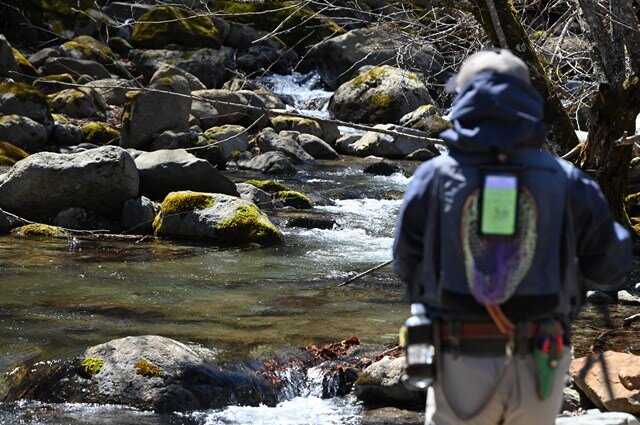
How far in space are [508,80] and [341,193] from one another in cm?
1419

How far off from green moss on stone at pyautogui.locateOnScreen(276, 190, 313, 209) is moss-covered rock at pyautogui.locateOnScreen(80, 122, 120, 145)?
6613 millimetres

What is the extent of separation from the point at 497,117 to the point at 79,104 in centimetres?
2164

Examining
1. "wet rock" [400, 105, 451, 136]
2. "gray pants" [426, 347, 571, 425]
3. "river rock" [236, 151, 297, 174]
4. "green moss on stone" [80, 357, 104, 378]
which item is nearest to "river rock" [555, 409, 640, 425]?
"gray pants" [426, 347, 571, 425]

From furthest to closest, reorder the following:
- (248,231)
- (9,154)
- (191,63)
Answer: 1. (191,63)
2. (9,154)
3. (248,231)

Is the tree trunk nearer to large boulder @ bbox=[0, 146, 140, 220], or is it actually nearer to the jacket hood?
the jacket hood

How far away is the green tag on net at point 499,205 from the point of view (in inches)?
110

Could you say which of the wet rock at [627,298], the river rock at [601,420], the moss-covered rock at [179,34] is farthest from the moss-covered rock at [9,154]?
the moss-covered rock at [179,34]

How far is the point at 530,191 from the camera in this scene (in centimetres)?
283

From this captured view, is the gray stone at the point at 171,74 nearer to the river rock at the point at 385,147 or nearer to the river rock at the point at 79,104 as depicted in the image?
the river rock at the point at 79,104

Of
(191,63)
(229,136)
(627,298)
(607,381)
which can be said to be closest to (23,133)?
(229,136)

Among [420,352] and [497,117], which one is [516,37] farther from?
[420,352]

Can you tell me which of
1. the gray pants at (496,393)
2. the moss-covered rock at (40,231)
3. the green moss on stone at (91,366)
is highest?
the gray pants at (496,393)

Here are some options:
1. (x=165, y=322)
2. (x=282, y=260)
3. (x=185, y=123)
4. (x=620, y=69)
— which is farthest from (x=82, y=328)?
(x=185, y=123)

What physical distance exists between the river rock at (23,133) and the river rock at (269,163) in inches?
157
